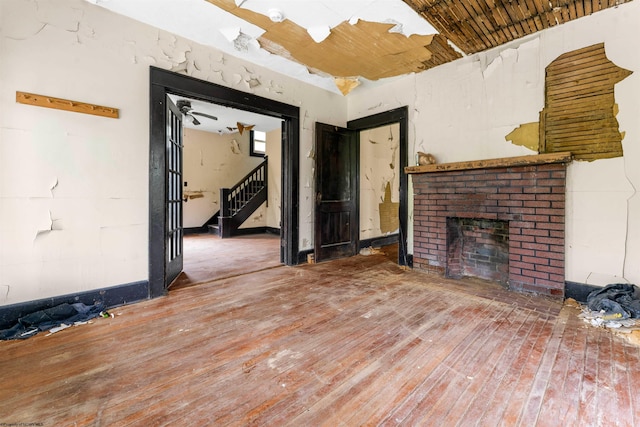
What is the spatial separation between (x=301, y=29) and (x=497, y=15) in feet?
6.06

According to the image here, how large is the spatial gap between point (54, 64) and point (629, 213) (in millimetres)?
4927

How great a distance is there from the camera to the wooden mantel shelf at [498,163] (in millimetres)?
2584

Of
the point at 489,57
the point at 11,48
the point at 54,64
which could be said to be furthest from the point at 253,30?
the point at 489,57

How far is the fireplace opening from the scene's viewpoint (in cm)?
313

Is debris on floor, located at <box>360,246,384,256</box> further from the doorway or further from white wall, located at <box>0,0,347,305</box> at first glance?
white wall, located at <box>0,0,347,305</box>

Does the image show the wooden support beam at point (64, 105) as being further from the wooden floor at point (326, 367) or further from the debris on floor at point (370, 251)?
the debris on floor at point (370, 251)

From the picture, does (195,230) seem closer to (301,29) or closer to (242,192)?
(242,192)

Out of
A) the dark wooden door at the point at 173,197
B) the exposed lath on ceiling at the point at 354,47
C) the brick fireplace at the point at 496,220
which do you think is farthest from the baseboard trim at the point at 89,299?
the brick fireplace at the point at 496,220

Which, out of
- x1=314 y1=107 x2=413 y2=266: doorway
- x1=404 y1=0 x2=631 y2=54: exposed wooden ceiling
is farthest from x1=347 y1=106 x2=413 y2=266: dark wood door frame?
x1=404 y1=0 x2=631 y2=54: exposed wooden ceiling

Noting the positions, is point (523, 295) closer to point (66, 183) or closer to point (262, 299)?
point (262, 299)

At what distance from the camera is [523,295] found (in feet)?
9.16

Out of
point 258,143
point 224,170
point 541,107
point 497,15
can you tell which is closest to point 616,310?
point 541,107

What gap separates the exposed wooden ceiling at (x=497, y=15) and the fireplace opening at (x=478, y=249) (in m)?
1.97

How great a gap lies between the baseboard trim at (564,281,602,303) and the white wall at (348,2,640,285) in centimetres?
5
